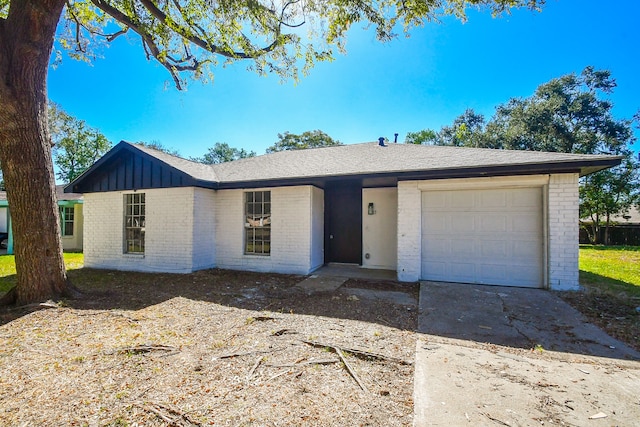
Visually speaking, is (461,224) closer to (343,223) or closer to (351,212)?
(351,212)

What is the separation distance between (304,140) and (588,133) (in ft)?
86.8

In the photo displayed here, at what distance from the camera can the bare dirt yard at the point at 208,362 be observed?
223cm

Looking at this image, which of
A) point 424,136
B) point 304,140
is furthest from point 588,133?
point 304,140

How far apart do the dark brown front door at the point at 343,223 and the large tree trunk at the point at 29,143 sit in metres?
6.76

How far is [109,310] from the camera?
4.86 m

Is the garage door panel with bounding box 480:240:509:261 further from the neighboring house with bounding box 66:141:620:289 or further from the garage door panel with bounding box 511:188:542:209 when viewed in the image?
the garage door panel with bounding box 511:188:542:209

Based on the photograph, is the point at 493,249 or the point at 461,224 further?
the point at 461,224

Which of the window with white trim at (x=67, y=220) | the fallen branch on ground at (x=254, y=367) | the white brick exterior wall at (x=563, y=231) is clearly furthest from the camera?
the window with white trim at (x=67, y=220)

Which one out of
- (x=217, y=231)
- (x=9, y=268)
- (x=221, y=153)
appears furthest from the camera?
(x=221, y=153)

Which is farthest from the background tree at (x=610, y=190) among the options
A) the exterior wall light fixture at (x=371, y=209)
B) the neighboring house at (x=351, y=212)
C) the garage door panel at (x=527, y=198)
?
the exterior wall light fixture at (x=371, y=209)

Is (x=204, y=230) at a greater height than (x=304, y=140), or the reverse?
(x=304, y=140)

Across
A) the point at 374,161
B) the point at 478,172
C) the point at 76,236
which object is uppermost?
the point at 374,161

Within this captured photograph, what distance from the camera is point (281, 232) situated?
326 inches

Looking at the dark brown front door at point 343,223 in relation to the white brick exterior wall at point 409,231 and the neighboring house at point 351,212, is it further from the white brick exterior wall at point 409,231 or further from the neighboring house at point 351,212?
the white brick exterior wall at point 409,231
